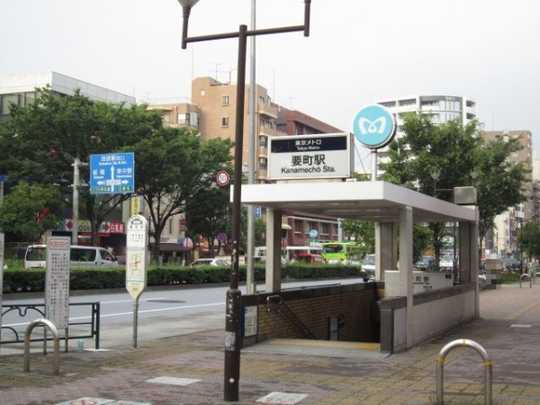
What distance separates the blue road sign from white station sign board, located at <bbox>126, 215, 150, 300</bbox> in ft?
54.7

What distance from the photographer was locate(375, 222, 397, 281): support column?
19427 millimetres

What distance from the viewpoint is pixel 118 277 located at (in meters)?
32.0

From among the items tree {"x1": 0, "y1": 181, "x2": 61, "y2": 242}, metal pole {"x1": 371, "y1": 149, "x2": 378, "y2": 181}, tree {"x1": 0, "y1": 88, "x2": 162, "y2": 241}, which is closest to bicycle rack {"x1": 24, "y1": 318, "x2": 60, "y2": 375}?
metal pole {"x1": 371, "y1": 149, "x2": 378, "y2": 181}

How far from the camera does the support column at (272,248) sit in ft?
46.1

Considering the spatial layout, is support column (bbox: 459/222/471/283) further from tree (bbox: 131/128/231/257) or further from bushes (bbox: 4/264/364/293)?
tree (bbox: 131/128/231/257)

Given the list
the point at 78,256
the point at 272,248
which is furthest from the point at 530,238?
the point at 272,248

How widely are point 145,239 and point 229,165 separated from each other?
35.1 metres

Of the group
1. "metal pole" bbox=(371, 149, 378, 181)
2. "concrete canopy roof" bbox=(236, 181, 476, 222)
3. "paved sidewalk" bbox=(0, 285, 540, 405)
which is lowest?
"paved sidewalk" bbox=(0, 285, 540, 405)

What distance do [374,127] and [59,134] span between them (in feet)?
87.8

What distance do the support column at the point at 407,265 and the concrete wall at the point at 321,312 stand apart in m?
2.38

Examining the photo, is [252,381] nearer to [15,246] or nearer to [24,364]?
[24,364]

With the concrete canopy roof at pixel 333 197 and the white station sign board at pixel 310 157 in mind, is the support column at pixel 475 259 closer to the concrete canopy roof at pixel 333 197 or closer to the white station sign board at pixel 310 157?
the concrete canopy roof at pixel 333 197

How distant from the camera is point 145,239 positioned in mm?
13109

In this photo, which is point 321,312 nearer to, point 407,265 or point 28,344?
point 407,265
